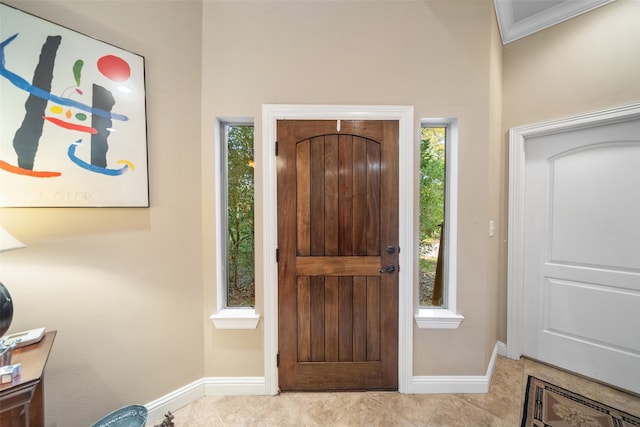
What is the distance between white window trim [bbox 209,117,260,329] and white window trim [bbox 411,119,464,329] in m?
1.23

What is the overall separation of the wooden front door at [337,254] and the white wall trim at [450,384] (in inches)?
7.2

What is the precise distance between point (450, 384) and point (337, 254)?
4.11 feet

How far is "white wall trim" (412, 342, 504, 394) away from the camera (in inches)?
63.1

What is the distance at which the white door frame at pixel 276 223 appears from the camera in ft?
5.08

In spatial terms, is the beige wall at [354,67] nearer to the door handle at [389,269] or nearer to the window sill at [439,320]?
the window sill at [439,320]

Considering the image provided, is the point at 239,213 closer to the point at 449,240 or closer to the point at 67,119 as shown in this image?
the point at 67,119

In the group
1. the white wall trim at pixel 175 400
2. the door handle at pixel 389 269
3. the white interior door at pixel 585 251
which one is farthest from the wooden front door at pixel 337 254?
the white interior door at pixel 585 251

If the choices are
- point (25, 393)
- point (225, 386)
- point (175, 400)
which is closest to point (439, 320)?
point (225, 386)

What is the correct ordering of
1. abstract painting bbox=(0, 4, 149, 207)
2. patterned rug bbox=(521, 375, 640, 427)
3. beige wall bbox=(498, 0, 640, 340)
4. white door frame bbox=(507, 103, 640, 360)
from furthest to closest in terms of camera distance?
white door frame bbox=(507, 103, 640, 360)
beige wall bbox=(498, 0, 640, 340)
patterned rug bbox=(521, 375, 640, 427)
abstract painting bbox=(0, 4, 149, 207)

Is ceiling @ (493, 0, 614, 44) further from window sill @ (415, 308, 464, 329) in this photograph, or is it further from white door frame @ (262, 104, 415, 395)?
window sill @ (415, 308, 464, 329)

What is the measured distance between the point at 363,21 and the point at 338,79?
17.3 inches

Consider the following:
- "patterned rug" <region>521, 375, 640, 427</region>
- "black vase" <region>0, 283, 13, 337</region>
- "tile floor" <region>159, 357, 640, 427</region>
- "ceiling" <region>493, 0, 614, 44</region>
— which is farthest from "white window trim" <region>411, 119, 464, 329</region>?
"black vase" <region>0, 283, 13, 337</region>

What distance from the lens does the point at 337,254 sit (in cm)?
159

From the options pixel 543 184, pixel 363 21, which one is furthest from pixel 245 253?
pixel 543 184
